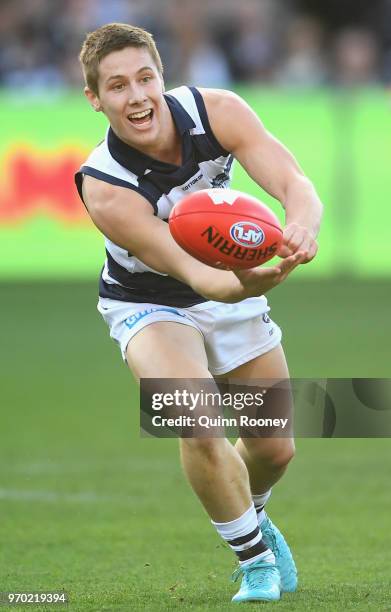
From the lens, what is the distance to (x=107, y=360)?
12.9 m

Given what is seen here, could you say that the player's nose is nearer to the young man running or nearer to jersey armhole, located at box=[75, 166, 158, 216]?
the young man running

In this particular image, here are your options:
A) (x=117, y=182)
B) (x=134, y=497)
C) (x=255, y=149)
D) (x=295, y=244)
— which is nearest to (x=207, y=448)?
(x=295, y=244)

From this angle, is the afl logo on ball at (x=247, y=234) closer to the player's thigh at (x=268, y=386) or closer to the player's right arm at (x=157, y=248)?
the player's right arm at (x=157, y=248)

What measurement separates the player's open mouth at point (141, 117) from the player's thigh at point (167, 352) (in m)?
0.87

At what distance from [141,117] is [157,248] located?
625 mm

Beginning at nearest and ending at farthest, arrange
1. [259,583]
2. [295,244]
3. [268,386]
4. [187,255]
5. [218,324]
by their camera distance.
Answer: [295,244]
[187,255]
[259,583]
[218,324]
[268,386]

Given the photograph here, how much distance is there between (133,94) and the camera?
5.68m

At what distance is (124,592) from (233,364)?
1.15 metres

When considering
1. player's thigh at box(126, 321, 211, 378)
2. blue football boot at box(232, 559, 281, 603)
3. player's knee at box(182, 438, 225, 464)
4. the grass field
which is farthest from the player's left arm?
the grass field

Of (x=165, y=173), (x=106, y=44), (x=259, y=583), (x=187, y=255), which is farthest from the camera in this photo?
(x=165, y=173)

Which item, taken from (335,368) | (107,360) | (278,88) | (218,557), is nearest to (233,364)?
(218,557)

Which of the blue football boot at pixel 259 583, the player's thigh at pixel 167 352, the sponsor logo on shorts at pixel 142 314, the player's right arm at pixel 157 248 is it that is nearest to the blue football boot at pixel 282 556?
the blue football boot at pixel 259 583

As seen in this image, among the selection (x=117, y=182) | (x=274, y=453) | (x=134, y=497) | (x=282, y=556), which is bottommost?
(x=134, y=497)

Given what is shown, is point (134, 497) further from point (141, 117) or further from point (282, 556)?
point (141, 117)
